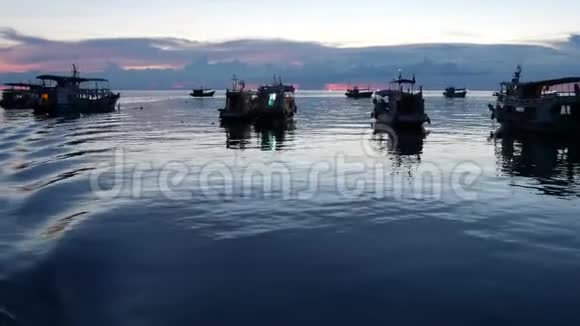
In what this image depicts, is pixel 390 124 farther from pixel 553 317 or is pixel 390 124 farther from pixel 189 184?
pixel 553 317

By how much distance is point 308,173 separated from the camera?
1059 inches

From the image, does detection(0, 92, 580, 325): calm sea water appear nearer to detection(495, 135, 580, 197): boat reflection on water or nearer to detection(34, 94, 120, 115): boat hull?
detection(495, 135, 580, 197): boat reflection on water

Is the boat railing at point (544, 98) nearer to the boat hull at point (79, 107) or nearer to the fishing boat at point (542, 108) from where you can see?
the fishing boat at point (542, 108)

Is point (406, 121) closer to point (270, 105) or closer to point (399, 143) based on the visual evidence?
point (399, 143)

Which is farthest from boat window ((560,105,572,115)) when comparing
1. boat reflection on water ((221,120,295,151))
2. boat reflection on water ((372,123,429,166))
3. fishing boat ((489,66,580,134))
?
boat reflection on water ((221,120,295,151))

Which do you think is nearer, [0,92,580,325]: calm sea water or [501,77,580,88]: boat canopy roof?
[0,92,580,325]: calm sea water

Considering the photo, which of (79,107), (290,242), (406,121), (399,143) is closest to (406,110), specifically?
(406,121)

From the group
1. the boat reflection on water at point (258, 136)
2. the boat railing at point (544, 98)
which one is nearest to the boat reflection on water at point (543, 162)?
the boat railing at point (544, 98)

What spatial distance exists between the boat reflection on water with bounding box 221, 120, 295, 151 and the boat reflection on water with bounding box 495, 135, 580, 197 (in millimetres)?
17073

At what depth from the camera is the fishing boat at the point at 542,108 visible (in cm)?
4594

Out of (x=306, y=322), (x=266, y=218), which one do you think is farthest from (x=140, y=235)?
(x=306, y=322)

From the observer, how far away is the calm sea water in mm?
10281

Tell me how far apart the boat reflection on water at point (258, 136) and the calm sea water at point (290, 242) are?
9.14 metres

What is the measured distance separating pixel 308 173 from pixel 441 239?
1261 centimetres
